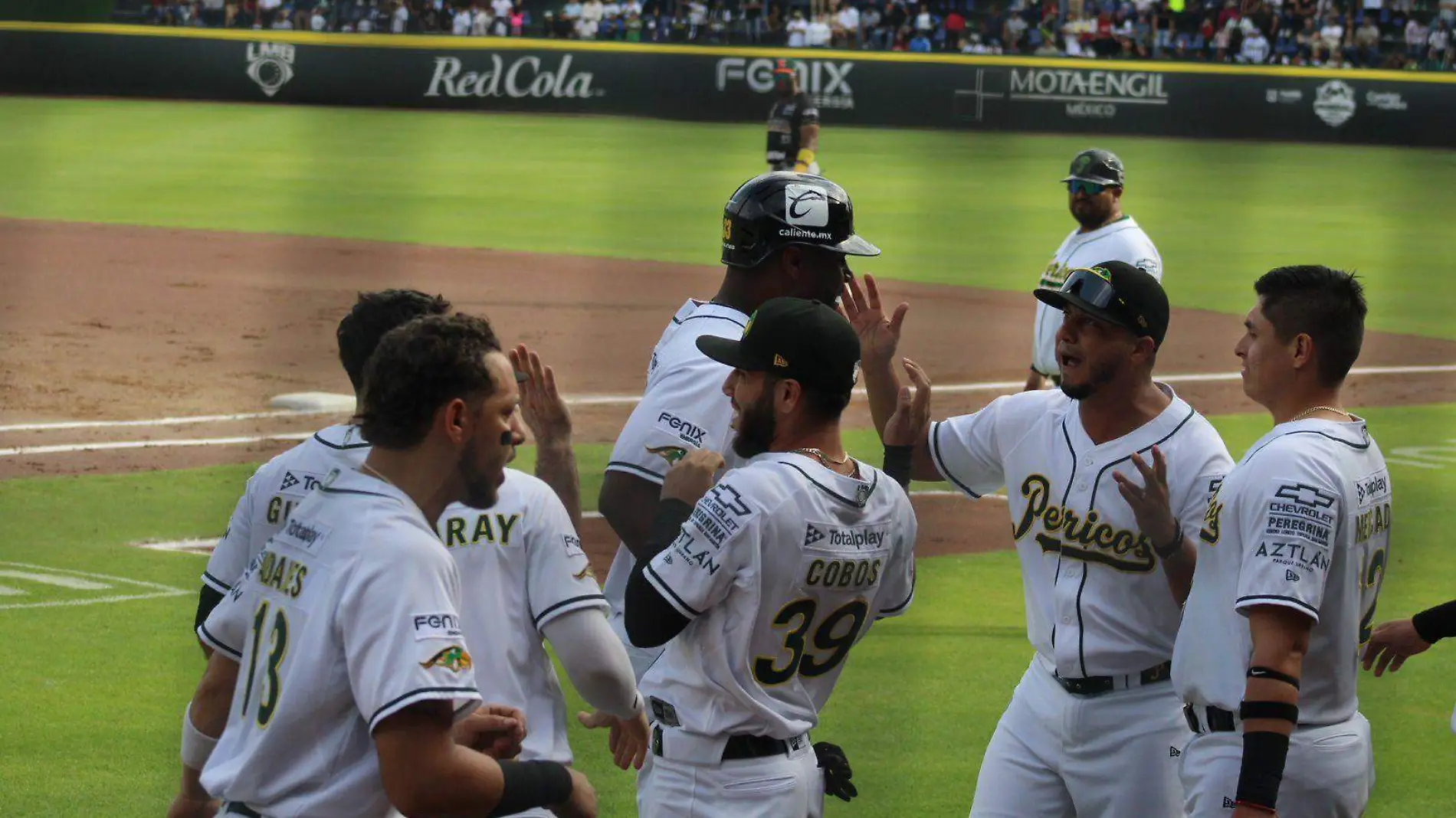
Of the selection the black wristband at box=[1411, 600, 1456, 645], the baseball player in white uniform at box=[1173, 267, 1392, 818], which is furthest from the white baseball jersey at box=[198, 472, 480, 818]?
the black wristband at box=[1411, 600, 1456, 645]

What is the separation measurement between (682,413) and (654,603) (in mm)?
663

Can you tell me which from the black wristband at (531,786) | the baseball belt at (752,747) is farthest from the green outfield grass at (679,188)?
the black wristband at (531,786)

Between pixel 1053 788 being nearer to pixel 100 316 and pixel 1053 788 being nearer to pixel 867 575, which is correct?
pixel 867 575

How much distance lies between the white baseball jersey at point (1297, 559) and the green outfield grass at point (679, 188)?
46.2 feet

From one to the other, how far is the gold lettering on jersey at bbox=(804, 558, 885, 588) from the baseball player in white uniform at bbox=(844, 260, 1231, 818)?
633 mm

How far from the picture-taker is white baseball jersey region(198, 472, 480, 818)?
2.68 meters

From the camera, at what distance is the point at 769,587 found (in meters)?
3.57

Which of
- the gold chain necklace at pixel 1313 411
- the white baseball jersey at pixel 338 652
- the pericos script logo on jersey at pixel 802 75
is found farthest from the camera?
the pericos script logo on jersey at pixel 802 75

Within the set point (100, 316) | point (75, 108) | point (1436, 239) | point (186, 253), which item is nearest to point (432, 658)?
point (100, 316)

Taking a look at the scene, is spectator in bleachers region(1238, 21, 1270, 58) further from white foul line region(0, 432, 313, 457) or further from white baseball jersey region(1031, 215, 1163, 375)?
white foul line region(0, 432, 313, 457)

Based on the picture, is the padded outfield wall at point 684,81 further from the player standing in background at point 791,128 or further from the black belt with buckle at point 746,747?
the black belt with buckle at point 746,747

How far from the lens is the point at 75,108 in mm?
33094

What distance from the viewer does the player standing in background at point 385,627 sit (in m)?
2.69

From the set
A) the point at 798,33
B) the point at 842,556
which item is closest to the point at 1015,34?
the point at 798,33
